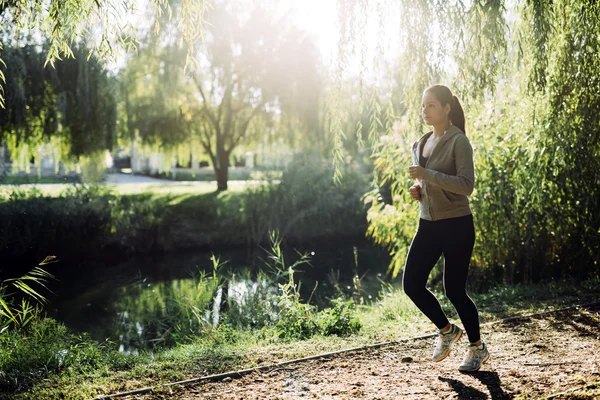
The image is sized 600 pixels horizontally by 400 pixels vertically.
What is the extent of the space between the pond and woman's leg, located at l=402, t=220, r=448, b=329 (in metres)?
3.34

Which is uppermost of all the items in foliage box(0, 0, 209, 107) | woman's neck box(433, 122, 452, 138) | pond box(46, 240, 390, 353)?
foliage box(0, 0, 209, 107)

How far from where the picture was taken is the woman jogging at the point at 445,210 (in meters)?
3.31

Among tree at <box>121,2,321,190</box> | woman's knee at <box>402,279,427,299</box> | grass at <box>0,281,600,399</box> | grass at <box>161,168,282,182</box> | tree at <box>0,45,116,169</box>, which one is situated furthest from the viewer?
grass at <box>161,168,282,182</box>

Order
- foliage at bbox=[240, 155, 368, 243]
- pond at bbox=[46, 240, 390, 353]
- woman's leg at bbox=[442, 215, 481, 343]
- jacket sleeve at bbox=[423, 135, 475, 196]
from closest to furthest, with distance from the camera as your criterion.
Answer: jacket sleeve at bbox=[423, 135, 475, 196] → woman's leg at bbox=[442, 215, 481, 343] → pond at bbox=[46, 240, 390, 353] → foliage at bbox=[240, 155, 368, 243]

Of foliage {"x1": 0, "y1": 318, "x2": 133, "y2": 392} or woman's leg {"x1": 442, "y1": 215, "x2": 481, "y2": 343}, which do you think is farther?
foliage {"x1": 0, "y1": 318, "x2": 133, "y2": 392}

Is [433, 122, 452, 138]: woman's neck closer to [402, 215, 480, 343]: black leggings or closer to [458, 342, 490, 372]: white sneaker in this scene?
[402, 215, 480, 343]: black leggings

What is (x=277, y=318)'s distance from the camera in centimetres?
633

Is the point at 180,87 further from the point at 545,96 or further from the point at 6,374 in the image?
the point at 6,374

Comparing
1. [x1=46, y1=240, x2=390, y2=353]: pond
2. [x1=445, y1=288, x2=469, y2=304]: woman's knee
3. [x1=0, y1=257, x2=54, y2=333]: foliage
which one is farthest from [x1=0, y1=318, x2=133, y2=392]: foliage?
[x1=445, y1=288, x2=469, y2=304]: woman's knee

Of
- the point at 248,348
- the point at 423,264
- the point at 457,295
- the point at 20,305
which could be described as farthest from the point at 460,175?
the point at 20,305

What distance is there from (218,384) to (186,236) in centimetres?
1193

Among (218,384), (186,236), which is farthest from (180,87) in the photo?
(218,384)

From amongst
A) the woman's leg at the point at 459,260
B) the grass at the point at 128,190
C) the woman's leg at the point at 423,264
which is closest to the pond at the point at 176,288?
the grass at the point at 128,190

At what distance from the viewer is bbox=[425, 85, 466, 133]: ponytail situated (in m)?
3.42
